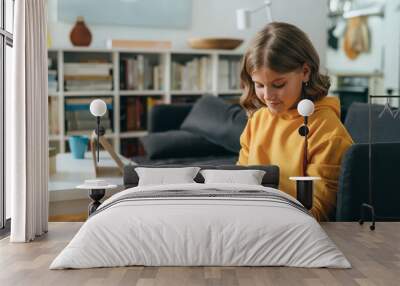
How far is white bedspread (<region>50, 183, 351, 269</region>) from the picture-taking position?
2969mm

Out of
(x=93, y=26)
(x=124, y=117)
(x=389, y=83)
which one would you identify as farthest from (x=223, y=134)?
(x=389, y=83)

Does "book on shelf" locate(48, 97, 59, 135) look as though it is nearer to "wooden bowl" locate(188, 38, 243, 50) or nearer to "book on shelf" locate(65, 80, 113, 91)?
"book on shelf" locate(65, 80, 113, 91)

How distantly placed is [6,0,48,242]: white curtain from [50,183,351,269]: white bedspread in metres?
0.62

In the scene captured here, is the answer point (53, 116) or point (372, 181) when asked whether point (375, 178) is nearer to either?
point (372, 181)

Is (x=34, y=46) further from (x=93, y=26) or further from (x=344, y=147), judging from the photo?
(x=93, y=26)

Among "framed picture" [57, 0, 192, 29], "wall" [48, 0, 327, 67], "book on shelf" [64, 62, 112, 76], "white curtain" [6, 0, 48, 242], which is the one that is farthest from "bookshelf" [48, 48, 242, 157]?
"white curtain" [6, 0, 48, 242]

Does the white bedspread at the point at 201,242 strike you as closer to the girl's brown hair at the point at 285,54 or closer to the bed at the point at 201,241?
the bed at the point at 201,241

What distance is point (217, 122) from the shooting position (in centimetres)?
602

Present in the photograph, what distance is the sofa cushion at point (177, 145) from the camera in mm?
5887

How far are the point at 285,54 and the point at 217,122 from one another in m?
2.08

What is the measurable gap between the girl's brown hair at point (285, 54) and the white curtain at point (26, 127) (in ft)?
4.04

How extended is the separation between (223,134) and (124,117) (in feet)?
5.98

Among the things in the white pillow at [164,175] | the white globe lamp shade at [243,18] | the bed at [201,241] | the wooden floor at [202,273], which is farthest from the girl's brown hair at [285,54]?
the white globe lamp shade at [243,18]

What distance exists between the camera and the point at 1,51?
4004 millimetres
